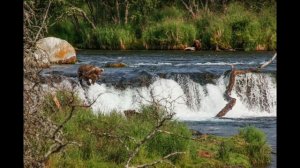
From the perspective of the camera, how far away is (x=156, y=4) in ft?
109

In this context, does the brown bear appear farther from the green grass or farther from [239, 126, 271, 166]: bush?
[239, 126, 271, 166]: bush

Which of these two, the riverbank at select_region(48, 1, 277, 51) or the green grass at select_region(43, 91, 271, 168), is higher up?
the riverbank at select_region(48, 1, 277, 51)

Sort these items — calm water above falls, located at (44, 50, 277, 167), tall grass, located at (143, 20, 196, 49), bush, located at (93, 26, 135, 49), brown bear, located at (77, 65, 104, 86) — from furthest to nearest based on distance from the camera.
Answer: bush, located at (93, 26, 135, 49) < tall grass, located at (143, 20, 196, 49) < brown bear, located at (77, 65, 104, 86) < calm water above falls, located at (44, 50, 277, 167)

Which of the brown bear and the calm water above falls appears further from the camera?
the brown bear

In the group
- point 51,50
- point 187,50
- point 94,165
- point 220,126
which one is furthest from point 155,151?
point 187,50

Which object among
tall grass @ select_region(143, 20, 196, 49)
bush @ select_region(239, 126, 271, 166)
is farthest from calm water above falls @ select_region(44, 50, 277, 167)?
tall grass @ select_region(143, 20, 196, 49)

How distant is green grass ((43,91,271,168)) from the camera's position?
8625 mm

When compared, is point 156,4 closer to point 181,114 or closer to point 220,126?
point 181,114

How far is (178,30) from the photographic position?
28.7 metres

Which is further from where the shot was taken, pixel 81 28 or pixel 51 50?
pixel 81 28

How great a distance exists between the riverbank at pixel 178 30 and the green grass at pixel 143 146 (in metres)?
17.4

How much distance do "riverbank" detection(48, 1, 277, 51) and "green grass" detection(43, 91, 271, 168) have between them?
17.4 metres
